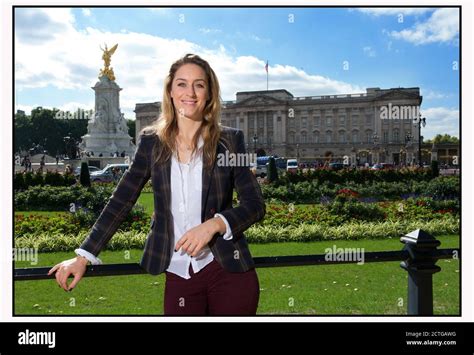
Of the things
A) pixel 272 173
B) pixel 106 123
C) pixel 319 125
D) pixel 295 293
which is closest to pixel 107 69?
pixel 106 123

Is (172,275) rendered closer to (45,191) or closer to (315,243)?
(315,243)

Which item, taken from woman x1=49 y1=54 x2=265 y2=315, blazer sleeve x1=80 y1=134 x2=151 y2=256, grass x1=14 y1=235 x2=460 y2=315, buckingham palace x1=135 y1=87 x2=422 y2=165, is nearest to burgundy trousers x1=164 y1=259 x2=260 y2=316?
woman x1=49 y1=54 x2=265 y2=315

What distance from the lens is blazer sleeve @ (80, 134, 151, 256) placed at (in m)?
2.11

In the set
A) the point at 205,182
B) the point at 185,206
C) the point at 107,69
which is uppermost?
the point at 107,69

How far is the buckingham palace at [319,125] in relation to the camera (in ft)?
184

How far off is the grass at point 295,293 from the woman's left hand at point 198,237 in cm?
201

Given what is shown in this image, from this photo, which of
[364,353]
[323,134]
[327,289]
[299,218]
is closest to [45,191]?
[299,218]

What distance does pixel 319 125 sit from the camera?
5862cm

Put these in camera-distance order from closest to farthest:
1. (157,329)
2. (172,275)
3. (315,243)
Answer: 1. (172,275)
2. (157,329)
3. (315,243)

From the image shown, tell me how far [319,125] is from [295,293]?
5528cm

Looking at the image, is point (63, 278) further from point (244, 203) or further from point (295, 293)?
point (295, 293)

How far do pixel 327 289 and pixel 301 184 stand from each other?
27.0 feet

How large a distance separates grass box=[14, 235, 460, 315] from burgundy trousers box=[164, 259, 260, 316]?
1784 mm

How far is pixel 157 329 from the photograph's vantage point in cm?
274
